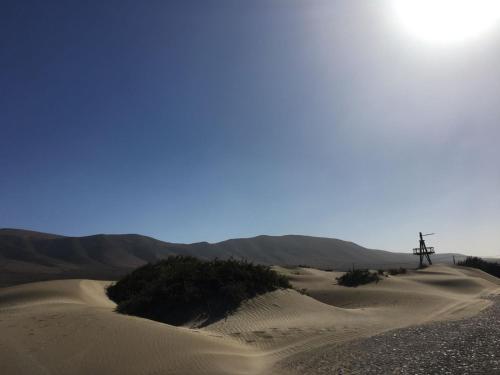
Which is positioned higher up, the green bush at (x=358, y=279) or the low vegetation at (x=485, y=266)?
the low vegetation at (x=485, y=266)

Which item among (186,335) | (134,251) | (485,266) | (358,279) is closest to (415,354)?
(186,335)

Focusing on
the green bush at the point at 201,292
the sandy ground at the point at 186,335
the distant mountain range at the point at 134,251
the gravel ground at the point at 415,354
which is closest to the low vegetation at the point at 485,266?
the sandy ground at the point at 186,335

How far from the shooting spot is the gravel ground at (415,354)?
6.56 metres

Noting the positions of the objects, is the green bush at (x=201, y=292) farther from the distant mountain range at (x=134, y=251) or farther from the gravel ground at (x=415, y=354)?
the distant mountain range at (x=134, y=251)

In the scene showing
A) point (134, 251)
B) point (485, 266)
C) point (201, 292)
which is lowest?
point (201, 292)

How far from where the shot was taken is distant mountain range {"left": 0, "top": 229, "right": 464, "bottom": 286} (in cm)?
7731

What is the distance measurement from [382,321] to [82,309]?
8800mm

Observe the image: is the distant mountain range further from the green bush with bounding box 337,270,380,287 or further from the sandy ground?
the sandy ground

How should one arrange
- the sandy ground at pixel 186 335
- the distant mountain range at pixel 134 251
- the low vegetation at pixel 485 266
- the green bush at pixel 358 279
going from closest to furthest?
the sandy ground at pixel 186 335 → the green bush at pixel 358 279 → the low vegetation at pixel 485 266 → the distant mountain range at pixel 134 251

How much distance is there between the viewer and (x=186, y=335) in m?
9.20

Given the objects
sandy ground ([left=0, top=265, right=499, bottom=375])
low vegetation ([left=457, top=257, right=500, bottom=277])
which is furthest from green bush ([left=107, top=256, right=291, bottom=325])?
low vegetation ([left=457, top=257, right=500, bottom=277])

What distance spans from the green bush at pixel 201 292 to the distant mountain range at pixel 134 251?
48269mm

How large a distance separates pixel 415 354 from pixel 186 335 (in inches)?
186

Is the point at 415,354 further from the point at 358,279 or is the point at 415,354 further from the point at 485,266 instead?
the point at 485,266
